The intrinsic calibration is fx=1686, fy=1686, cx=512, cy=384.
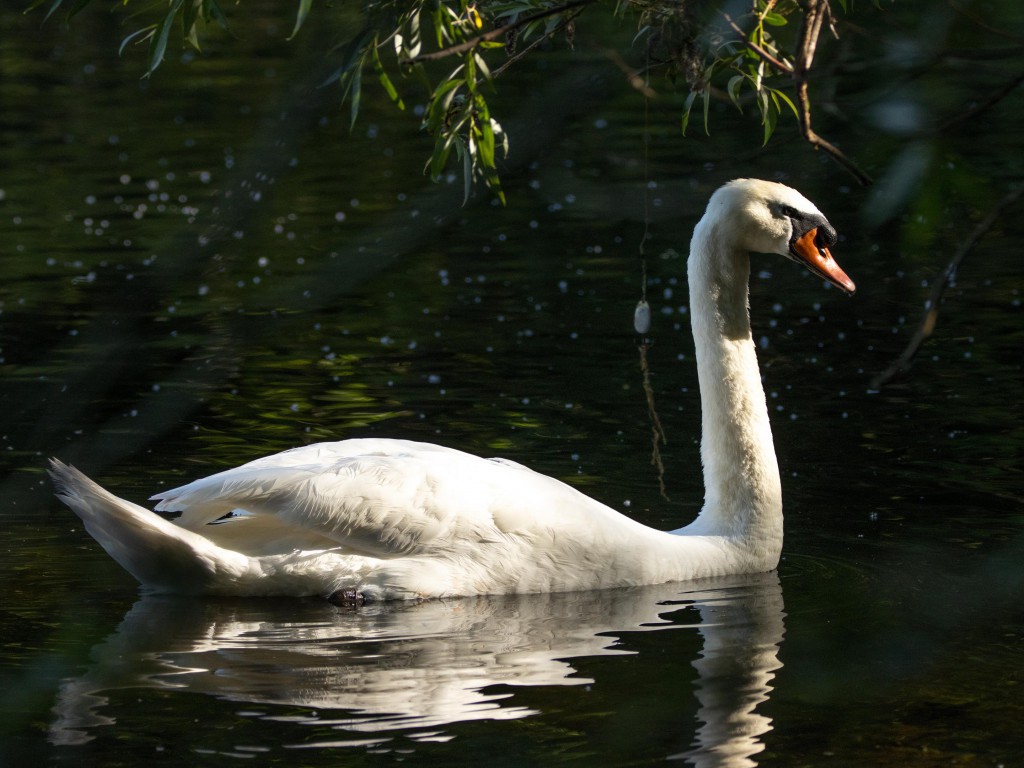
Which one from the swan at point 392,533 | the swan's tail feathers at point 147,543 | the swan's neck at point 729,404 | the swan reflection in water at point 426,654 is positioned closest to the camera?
the swan reflection in water at point 426,654

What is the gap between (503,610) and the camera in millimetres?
6645

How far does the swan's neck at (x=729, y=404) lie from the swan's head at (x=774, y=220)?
0.08 m

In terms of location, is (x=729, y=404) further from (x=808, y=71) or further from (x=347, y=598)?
(x=808, y=71)

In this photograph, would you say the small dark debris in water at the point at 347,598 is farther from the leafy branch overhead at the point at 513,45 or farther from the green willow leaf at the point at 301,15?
the green willow leaf at the point at 301,15

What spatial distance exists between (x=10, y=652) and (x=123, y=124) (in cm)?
1170

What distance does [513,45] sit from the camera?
3822mm

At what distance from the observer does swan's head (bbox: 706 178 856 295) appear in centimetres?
729

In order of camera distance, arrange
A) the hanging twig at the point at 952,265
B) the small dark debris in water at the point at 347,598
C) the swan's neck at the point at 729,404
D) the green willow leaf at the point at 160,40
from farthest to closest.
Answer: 1. the swan's neck at the point at 729,404
2. the small dark debris in water at the point at 347,598
3. the green willow leaf at the point at 160,40
4. the hanging twig at the point at 952,265

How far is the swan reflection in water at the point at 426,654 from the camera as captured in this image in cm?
530

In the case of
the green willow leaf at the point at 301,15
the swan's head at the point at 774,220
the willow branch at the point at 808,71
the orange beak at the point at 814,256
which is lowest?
the willow branch at the point at 808,71

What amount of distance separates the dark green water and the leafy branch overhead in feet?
0.32

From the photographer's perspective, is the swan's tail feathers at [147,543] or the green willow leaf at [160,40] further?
the swan's tail feathers at [147,543]

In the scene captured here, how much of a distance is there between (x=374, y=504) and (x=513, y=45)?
3054 mm

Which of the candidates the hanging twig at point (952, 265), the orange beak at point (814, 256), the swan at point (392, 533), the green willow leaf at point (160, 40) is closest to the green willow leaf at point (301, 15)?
the green willow leaf at point (160, 40)
